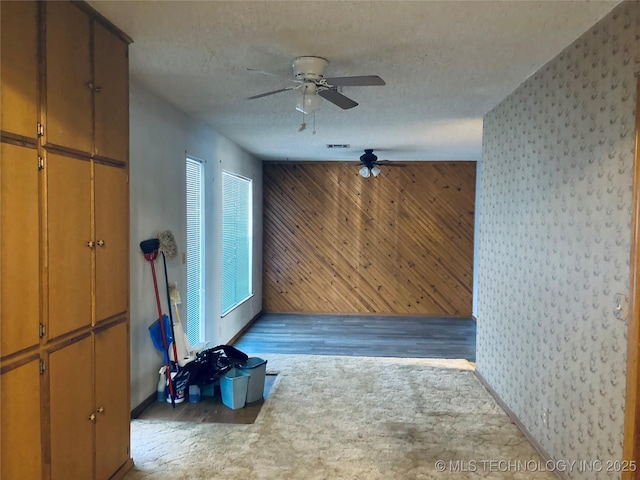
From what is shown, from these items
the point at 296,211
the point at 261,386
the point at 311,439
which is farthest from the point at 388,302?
the point at 311,439

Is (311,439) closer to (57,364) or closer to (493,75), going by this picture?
(57,364)

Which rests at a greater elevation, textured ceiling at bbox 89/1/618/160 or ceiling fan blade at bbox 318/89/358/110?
textured ceiling at bbox 89/1/618/160

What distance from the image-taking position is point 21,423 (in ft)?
5.65

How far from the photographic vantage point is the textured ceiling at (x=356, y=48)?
2.07 metres

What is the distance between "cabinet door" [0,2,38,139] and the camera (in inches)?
63.4

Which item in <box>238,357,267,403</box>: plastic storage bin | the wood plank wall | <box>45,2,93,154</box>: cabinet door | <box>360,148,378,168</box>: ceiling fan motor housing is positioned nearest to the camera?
<box>45,2,93,154</box>: cabinet door

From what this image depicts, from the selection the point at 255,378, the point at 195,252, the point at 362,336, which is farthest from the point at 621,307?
the point at 362,336

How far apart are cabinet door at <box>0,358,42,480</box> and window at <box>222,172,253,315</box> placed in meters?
3.45

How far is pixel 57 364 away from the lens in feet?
6.33

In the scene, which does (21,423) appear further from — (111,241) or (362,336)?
(362,336)

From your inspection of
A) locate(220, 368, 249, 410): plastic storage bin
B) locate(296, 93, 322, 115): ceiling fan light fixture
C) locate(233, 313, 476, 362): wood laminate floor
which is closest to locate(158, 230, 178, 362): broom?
locate(220, 368, 249, 410): plastic storage bin

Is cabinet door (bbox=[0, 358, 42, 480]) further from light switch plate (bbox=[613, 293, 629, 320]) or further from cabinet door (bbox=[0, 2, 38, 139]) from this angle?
light switch plate (bbox=[613, 293, 629, 320])

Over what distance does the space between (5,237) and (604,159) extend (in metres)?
2.65

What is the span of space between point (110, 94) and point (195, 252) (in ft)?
7.63
